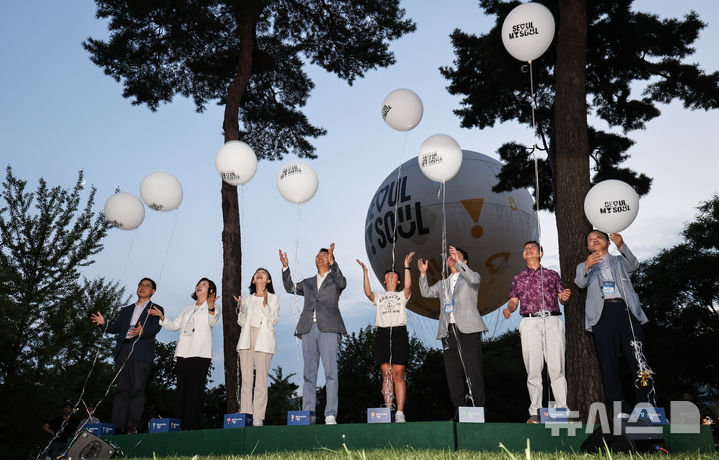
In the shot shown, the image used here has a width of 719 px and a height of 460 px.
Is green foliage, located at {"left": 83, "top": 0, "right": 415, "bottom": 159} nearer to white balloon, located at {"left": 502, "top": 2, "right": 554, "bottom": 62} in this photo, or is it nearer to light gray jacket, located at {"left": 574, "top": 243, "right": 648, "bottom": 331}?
white balloon, located at {"left": 502, "top": 2, "right": 554, "bottom": 62}

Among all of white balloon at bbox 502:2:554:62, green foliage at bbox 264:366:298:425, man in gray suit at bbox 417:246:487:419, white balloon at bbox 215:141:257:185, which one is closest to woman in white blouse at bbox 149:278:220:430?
white balloon at bbox 215:141:257:185

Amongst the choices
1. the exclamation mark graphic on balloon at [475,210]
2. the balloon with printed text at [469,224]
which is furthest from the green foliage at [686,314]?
the exclamation mark graphic on balloon at [475,210]

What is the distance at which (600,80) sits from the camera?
11586 mm

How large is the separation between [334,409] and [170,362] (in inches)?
881

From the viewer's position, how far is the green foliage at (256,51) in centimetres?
1114

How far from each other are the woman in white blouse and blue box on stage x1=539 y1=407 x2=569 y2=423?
3.87 metres

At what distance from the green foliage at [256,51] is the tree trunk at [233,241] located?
43cm

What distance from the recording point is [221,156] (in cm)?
816

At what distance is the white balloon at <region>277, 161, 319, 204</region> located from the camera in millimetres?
7859

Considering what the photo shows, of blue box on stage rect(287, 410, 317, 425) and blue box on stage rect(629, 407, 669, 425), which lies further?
blue box on stage rect(287, 410, 317, 425)

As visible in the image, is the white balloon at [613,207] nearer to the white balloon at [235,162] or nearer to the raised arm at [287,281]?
the raised arm at [287,281]

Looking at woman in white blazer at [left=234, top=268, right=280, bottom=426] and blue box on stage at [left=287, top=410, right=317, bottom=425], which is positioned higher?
woman in white blazer at [left=234, top=268, right=280, bottom=426]

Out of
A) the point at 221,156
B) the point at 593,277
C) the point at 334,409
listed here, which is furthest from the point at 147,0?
the point at 593,277

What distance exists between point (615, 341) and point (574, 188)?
2.23 metres
